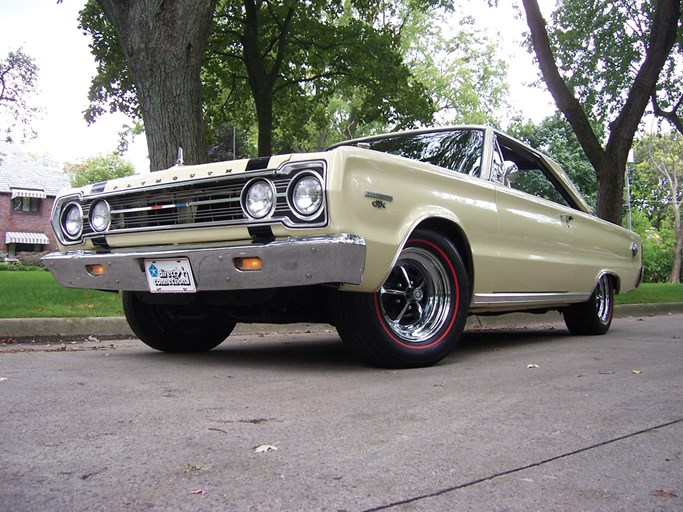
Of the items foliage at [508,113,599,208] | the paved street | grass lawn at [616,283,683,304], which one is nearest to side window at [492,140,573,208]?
the paved street

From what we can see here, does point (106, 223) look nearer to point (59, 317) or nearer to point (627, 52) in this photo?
point (59, 317)

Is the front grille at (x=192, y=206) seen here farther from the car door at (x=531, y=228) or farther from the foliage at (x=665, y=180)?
the foliage at (x=665, y=180)

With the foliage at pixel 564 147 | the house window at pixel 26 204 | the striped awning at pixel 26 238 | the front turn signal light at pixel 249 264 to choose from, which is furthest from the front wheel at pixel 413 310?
the house window at pixel 26 204

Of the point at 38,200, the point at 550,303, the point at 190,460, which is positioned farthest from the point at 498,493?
the point at 38,200

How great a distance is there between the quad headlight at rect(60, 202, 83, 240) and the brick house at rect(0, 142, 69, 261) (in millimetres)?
35517

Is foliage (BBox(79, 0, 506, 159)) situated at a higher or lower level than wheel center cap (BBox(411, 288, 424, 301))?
higher

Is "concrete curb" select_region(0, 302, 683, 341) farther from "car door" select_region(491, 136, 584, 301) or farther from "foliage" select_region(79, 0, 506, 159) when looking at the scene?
"foliage" select_region(79, 0, 506, 159)

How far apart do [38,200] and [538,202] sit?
39.6 metres

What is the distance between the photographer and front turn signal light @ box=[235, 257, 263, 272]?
3.53m

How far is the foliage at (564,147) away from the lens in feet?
105

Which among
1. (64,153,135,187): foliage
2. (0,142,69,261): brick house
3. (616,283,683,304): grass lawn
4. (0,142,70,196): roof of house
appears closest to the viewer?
(616,283,683,304): grass lawn

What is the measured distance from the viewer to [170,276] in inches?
153

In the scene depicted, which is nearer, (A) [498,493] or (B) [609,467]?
(A) [498,493]

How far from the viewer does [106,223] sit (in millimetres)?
4316
